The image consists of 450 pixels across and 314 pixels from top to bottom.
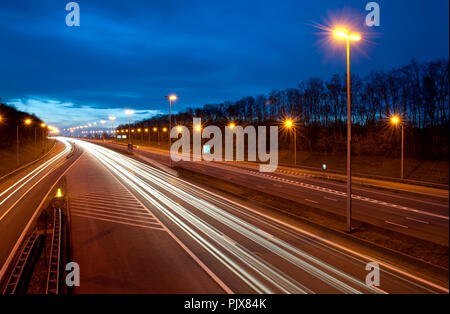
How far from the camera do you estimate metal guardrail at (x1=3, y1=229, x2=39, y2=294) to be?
8828mm

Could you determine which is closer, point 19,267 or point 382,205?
point 19,267

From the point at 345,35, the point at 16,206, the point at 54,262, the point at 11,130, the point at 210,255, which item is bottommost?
the point at 54,262

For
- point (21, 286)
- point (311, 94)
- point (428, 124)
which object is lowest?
point (21, 286)

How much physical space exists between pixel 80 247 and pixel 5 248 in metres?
3.16

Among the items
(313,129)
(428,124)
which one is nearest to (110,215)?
(428,124)

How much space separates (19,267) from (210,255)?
6633mm

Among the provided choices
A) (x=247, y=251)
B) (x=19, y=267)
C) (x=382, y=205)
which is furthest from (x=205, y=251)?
(x=382, y=205)

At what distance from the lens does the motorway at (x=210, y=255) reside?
8.48 m

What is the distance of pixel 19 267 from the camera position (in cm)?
1018

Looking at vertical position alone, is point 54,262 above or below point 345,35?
below

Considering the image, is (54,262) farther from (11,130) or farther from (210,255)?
(11,130)

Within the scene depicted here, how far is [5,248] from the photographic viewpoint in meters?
12.1
